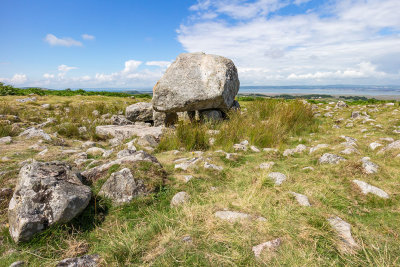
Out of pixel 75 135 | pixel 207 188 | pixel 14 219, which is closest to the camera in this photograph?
pixel 14 219

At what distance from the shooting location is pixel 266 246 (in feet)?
7.22

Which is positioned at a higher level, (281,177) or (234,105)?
(234,105)

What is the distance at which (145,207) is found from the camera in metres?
3.12

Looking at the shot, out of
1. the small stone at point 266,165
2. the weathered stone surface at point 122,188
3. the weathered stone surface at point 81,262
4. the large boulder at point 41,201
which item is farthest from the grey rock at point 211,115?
the weathered stone surface at point 81,262

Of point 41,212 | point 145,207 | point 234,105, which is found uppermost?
point 234,105

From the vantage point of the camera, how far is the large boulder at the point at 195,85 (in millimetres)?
8164

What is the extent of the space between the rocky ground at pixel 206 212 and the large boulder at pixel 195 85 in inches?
151

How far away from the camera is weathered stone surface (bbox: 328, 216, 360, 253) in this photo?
7.13ft

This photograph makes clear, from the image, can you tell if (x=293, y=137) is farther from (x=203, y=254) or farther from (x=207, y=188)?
(x=203, y=254)

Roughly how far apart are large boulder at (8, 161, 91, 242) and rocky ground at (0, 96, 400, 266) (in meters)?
0.01

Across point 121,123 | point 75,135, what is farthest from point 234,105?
point 75,135

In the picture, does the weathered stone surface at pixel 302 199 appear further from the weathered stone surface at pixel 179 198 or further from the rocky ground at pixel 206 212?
the weathered stone surface at pixel 179 198

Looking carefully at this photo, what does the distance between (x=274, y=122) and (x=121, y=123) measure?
646 centimetres

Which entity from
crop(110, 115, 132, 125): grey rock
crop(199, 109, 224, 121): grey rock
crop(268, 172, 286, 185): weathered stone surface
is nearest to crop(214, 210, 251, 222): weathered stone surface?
crop(268, 172, 286, 185): weathered stone surface
